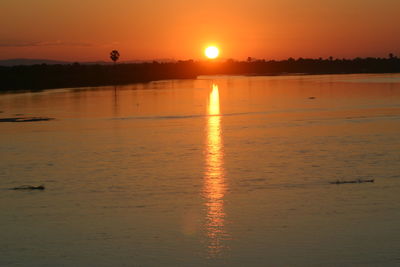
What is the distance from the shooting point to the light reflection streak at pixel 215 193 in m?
12.2

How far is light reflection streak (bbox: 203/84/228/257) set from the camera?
12.2m

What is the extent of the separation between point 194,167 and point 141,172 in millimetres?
1778

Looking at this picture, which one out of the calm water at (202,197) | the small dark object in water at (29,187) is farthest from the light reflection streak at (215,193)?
the small dark object in water at (29,187)

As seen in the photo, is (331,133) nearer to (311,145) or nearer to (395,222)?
(311,145)

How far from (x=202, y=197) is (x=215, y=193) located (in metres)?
0.59

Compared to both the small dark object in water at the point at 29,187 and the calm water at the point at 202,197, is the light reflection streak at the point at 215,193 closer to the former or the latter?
Answer: the calm water at the point at 202,197

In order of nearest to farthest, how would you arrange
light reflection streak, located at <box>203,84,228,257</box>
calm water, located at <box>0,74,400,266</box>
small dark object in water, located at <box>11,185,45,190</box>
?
1. calm water, located at <box>0,74,400,266</box>
2. light reflection streak, located at <box>203,84,228,257</box>
3. small dark object in water, located at <box>11,185,45,190</box>

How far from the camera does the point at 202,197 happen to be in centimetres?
1553

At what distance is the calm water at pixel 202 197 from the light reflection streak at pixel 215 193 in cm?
4

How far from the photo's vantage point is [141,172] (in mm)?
19141

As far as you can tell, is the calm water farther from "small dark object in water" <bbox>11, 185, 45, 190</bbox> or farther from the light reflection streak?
"small dark object in water" <bbox>11, 185, 45, 190</bbox>

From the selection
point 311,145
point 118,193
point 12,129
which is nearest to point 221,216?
point 118,193

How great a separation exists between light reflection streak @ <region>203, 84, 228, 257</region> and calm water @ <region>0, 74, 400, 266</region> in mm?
36

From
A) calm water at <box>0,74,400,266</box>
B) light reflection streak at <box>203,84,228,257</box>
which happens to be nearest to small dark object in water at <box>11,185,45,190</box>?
calm water at <box>0,74,400,266</box>
